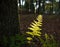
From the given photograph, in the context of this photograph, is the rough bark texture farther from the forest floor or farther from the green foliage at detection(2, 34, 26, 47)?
the forest floor

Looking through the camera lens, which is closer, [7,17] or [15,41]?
[15,41]

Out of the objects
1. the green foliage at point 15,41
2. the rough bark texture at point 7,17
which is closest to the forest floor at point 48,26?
the rough bark texture at point 7,17

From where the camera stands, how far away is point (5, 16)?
521 cm

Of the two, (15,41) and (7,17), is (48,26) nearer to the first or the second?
(7,17)

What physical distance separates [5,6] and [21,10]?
13486mm

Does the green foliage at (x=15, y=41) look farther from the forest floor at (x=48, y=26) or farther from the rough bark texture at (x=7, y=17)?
the forest floor at (x=48, y=26)

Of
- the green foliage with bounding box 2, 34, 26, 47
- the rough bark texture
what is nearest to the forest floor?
the rough bark texture

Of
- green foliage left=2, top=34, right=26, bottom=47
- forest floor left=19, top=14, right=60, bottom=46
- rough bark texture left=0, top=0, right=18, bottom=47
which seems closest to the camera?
green foliage left=2, top=34, right=26, bottom=47

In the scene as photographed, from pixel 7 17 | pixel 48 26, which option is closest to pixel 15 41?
pixel 7 17

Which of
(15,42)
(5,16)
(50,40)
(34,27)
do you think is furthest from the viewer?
(5,16)

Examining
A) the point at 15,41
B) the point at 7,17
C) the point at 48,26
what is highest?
the point at 7,17

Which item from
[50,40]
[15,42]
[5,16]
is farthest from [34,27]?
[5,16]

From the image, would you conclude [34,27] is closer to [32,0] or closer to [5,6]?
[5,6]

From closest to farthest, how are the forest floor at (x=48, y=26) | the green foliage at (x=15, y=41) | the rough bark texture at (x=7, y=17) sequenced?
the green foliage at (x=15, y=41) < the rough bark texture at (x=7, y=17) < the forest floor at (x=48, y=26)
